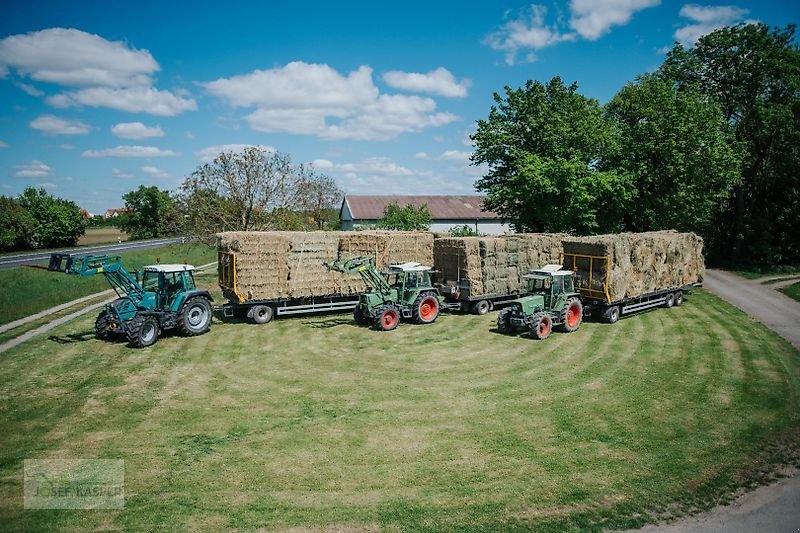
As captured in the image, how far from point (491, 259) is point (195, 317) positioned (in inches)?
487

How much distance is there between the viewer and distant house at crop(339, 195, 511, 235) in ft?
195

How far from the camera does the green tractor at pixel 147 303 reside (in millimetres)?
16844

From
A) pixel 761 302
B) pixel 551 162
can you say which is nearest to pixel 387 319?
pixel 551 162

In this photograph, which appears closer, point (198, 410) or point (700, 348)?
point (198, 410)

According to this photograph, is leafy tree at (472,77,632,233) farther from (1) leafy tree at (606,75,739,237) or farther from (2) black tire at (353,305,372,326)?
(2) black tire at (353,305,372,326)

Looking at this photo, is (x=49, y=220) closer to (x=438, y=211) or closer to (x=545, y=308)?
(x=438, y=211)

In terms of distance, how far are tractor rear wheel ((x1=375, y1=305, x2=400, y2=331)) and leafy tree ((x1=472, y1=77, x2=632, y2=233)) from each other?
14678 millimetres

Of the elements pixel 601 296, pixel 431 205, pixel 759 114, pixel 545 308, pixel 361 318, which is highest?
pixel 759 114

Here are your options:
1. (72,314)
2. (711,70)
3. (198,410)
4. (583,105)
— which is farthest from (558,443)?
(711,70)

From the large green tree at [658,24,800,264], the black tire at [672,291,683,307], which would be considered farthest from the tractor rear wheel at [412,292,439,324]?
the large green tree at [658,24,800,264]

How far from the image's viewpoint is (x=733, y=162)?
32562 mm

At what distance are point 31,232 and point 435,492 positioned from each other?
6431 centimetres

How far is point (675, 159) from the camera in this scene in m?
31.3

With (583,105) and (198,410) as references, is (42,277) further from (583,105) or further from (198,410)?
(583,105)
